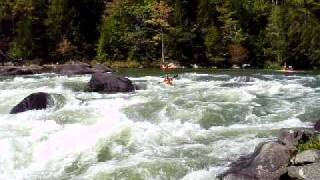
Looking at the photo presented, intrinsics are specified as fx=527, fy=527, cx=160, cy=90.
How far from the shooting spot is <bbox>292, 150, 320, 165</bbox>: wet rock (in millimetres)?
12867

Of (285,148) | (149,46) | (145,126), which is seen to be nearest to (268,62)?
(149,46)

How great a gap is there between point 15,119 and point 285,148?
1156cm

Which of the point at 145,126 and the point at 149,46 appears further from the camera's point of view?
the point at 149,46

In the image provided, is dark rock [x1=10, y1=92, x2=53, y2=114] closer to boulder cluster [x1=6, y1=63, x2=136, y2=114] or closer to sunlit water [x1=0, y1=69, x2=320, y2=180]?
boulder cluster [x1=6, y1=63, x2=136, y2=114]

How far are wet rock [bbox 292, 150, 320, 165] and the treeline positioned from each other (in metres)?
47.1

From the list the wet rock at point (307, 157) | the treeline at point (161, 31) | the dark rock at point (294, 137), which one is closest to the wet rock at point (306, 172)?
the wet rock at point (307, 157)

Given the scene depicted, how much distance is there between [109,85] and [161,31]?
34298 mm

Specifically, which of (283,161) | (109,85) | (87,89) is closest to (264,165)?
(283,161)

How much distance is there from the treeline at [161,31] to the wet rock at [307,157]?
47071mm

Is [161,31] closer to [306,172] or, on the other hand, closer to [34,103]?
[34,103]

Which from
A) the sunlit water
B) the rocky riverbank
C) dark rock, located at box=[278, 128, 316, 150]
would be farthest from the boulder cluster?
dark rock, located at box=[278, 128, 316, 150]

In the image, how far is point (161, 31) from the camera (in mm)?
63281

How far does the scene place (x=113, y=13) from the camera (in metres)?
65.2

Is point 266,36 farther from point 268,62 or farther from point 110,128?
point 110,128
